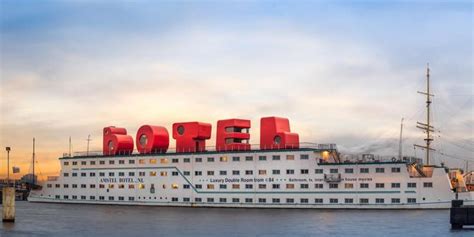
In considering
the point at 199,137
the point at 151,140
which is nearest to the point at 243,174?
the point at 199,137

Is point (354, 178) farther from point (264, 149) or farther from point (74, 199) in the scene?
point (74, 199)

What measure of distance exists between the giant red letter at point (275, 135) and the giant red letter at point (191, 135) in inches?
408

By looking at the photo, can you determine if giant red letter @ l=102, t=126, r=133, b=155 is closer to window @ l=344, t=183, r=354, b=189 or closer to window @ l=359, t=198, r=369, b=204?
window @ l=344, t=183, r=354, b=189

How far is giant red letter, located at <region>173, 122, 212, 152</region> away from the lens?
4067 inches

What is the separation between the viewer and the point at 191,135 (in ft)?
339

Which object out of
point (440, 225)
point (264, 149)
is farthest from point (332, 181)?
point (440, 225)

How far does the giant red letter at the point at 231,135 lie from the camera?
99.6 metres

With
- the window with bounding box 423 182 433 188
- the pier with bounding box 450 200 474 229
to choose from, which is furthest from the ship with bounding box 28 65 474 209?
the pier with bounding box 450 200 474 229

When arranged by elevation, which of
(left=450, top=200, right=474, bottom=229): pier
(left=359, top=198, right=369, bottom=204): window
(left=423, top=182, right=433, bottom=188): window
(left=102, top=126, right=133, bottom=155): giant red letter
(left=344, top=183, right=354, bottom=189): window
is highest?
(left=102, top=126, right=133, bottom=155): giant red letter

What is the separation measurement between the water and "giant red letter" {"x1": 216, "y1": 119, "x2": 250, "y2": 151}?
1874 centimetres

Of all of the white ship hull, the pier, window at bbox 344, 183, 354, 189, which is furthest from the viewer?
window at bbox 344, 183, 354, 189

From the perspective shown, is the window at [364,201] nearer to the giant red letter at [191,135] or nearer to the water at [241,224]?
the water at [241,224]

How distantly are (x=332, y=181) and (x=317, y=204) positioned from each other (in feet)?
12.3

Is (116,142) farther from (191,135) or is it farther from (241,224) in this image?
(241,224)
